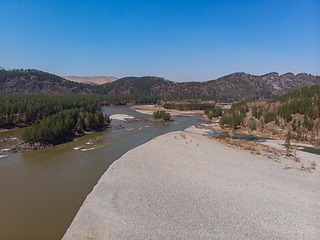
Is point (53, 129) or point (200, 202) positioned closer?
point (200, 202)

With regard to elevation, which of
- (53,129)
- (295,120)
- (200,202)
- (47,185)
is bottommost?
(47,185)

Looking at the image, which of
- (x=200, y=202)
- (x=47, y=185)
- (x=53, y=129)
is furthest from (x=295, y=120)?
(x=53, y=129)

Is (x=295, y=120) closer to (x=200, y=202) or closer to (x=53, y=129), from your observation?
(x=200, y=202)

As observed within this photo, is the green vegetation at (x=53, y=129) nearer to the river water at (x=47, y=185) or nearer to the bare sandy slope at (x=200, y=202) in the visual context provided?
the river water at (x=47, y=185)

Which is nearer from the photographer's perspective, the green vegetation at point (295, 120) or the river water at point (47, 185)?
the river water at point (47, 185)

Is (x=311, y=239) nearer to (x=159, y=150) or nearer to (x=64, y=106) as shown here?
(x=159, y=150)

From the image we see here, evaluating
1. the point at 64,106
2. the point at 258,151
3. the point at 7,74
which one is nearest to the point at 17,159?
the point at 258,151

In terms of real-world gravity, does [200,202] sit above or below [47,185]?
above

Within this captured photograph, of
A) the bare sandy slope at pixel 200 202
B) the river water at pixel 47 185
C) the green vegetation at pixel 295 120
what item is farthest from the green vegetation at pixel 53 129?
the green vegetation at pixel 295 120
